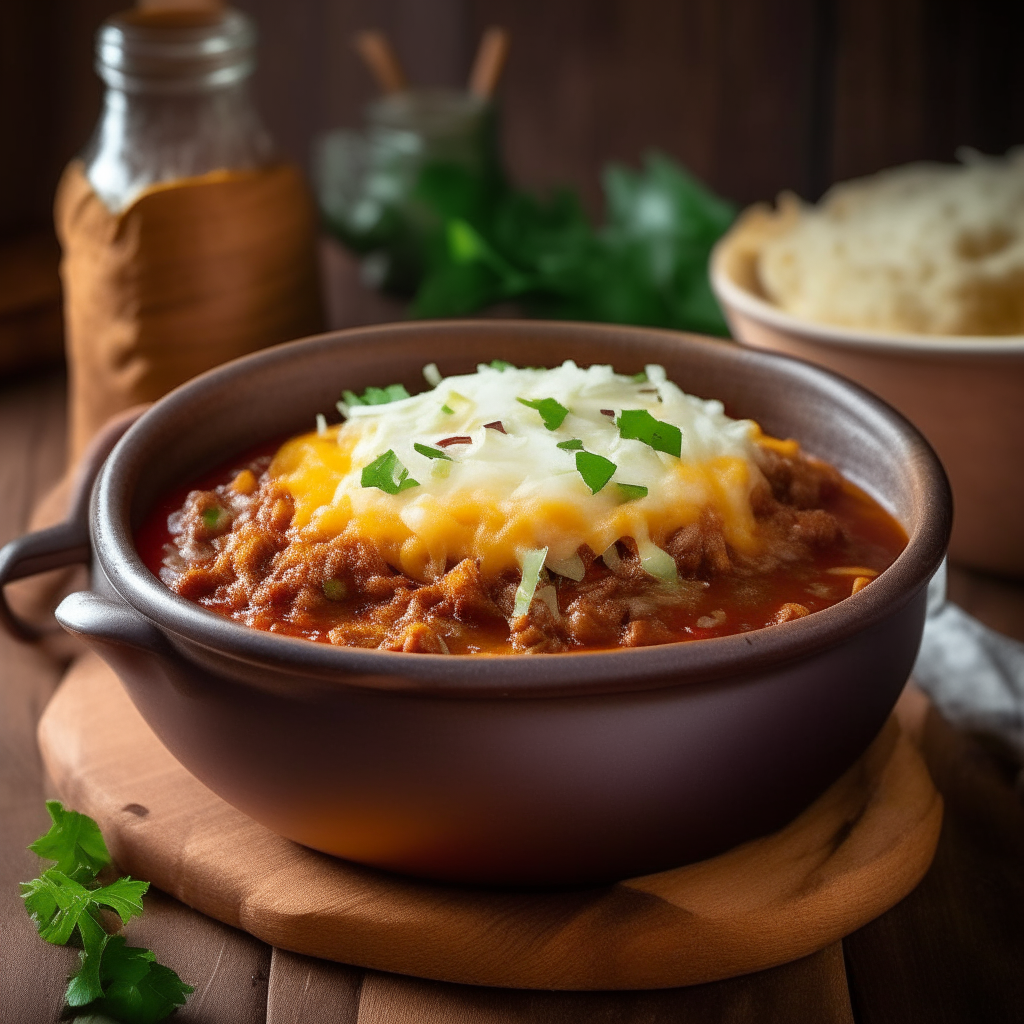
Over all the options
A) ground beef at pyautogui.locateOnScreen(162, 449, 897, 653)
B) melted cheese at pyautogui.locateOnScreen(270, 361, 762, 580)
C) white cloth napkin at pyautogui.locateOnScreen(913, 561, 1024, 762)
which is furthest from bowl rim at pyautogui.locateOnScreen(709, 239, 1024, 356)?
ground beef at pyautogui.locateOnScreen(162, 449, 897, 653)

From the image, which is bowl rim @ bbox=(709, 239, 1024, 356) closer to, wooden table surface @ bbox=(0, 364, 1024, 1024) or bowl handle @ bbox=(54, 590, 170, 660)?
wooden table surface @ bbox=(0, 364, 1024, 1024)

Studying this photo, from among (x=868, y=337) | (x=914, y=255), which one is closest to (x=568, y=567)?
(x=868, y=337)

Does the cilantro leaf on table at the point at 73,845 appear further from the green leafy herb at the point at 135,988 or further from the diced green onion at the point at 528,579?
the diced green onion at the point at 528,579

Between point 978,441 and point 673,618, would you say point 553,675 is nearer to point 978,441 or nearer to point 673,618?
point 673,618

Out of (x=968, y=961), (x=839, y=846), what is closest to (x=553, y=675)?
(x=839, y=846)

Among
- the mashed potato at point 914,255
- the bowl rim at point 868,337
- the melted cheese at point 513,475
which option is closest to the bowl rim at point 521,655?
the melted cheese at point 513,475

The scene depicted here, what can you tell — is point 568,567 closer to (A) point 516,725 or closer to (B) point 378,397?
(A) point 516,725
